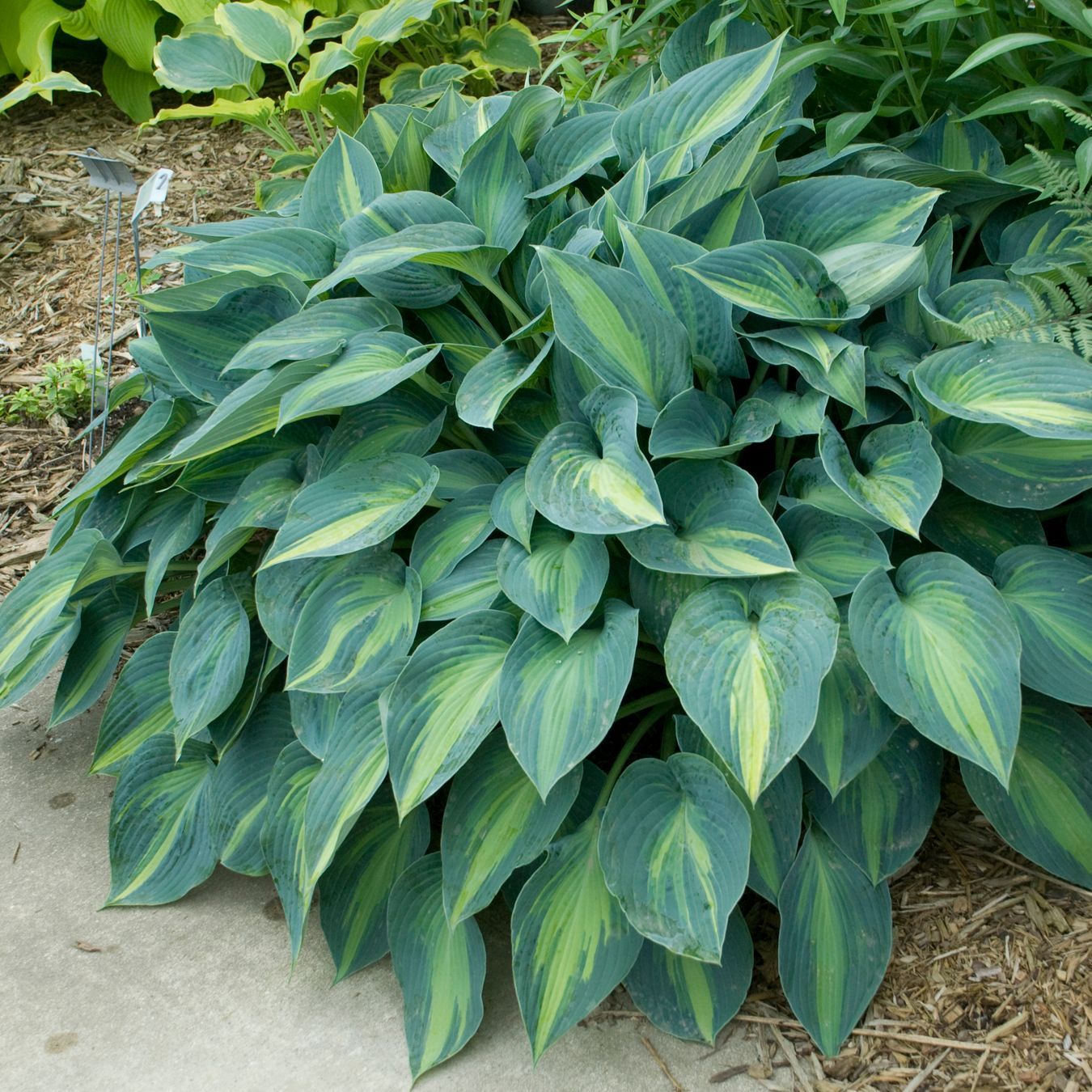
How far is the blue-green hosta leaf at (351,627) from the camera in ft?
6.15

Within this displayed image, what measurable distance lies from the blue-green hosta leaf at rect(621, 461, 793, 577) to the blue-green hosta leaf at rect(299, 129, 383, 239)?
3.34 feet

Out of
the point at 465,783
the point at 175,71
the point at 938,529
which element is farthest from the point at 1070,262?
the point at 175,71

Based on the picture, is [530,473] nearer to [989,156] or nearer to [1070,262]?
[1070,262]

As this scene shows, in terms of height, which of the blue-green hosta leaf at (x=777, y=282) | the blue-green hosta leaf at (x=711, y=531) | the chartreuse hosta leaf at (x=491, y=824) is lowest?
the chartreuse hosta leaf at (x=491, y=824)

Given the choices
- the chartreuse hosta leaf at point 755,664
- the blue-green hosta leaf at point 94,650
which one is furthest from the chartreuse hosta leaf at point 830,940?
the blue-green hosta leaf at point 94,650

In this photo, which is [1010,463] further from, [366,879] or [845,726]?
[366,879]

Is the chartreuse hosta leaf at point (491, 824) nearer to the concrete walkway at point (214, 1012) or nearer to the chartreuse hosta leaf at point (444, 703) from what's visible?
the chartreuse hosta leaf at point (444, 703)

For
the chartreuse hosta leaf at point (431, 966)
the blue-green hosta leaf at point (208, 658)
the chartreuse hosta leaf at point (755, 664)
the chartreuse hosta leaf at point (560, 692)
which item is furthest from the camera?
the blue-green hosta leaf at point (208, 658)

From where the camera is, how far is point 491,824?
70.9 inches

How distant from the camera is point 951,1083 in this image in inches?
63.0

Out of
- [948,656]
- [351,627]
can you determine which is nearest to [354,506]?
[351,627]

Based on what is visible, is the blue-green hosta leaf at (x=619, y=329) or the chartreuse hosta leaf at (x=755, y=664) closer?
the chartreuse hosta leaf at (x=755, y=664)

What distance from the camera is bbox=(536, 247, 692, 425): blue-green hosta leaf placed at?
1.83m

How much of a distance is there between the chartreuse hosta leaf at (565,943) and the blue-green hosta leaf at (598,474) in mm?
537
